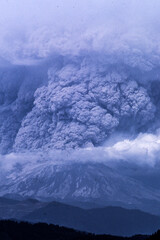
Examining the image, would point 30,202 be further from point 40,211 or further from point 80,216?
point 80,216

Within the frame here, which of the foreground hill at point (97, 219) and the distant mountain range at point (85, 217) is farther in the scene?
the distant mountain range at point (85, 217)

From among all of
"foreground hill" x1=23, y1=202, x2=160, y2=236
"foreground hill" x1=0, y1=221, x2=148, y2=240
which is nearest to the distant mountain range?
"foreground hill" x1=23, y1=202, x2=160, y2=236

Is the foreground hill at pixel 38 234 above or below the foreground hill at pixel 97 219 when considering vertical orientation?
below

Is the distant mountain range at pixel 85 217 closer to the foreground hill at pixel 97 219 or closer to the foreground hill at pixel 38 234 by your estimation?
the foreground hill at pixel 97 219

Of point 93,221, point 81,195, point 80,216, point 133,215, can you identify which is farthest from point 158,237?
point 81,195

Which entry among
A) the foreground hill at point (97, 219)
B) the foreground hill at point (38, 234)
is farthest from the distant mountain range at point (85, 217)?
the foreground hill at point (38, 234)

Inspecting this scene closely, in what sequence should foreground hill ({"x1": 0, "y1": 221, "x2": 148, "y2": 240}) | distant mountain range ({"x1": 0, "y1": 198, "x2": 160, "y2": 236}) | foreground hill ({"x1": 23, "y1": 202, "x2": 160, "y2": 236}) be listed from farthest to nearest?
distant mountain range ({"x1": 0, "y1": 198, "x2": 160, "y2": 236}), foreground hill ({"x1": 23, "y1": 202, "x2": 160, "y2": 236}), foreground hill ({"x1": 0, "y1": 221, "x2": 148, "y2": 240})

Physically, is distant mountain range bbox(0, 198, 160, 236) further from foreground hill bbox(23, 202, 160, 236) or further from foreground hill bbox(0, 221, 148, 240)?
foreground hill bbox(0, 221, 148, 240)
